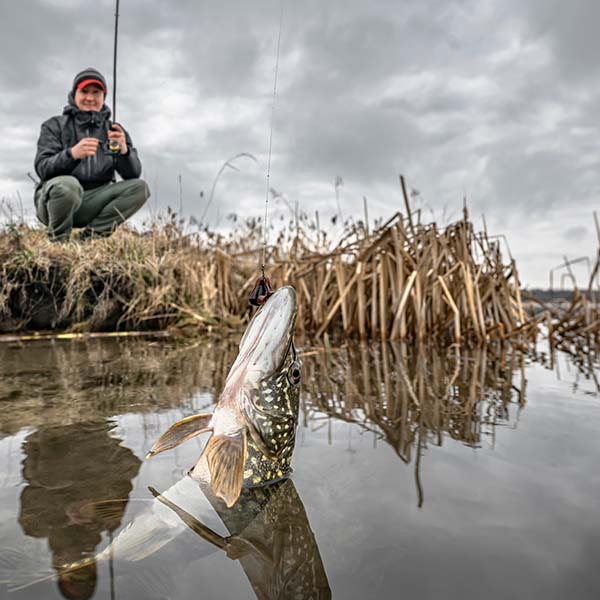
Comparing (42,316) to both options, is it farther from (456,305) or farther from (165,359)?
(456,305)

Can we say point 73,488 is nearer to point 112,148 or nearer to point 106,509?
point 106,509

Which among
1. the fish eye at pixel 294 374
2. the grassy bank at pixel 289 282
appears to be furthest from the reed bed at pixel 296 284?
the fish eye at pixel 294 374

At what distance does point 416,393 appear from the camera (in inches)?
113

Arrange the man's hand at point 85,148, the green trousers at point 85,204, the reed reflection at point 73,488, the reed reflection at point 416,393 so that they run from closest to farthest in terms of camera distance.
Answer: the reed reflection at point 73,488 < the reed reflection at point 416,393 < the man's hand at point 85,148 < the green trousers at point 85,204

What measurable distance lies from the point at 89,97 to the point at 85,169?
1141 millimetres

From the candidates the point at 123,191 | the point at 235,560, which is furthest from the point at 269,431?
the point at 123,191

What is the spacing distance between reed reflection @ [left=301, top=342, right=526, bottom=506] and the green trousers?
5.20m

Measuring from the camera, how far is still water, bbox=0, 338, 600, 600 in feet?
3.73

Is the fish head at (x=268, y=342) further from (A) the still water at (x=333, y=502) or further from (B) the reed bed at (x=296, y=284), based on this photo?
(B) the reed bed at (x=296, y=284)

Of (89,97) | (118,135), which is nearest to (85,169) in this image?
(118,135)

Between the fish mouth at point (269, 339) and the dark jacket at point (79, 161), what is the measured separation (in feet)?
22.9

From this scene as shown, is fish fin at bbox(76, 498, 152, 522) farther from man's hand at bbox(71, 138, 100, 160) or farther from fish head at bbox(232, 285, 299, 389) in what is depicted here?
man's hand at bbox(71, 138, 100, 160)

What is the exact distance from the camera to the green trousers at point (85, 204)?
7.34 meters

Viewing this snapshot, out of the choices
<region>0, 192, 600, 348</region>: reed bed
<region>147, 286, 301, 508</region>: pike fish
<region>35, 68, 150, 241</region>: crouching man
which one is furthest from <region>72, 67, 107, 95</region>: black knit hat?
<region>147, 286, 301, 508</region>: pike fish
